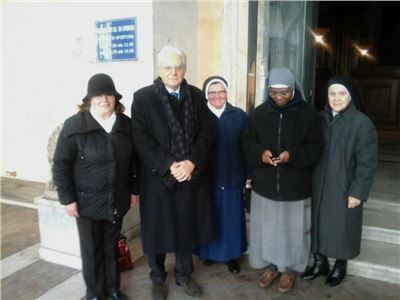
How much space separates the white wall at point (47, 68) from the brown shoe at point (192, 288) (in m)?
1.98

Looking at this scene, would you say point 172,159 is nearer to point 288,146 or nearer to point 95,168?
point 95,168

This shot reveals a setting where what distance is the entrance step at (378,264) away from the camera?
302 cm

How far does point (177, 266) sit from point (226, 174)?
812 millimetres

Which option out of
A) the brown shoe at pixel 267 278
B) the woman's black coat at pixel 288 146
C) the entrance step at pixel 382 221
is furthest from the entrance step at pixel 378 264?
the woman's black coat at pixel 288 146

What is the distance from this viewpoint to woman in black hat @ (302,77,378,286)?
261 centimetres

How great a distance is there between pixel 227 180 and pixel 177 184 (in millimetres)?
537

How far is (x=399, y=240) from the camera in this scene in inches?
132

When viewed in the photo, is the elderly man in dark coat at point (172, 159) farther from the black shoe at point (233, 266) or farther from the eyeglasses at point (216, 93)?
the black shoe at point (233, 266)

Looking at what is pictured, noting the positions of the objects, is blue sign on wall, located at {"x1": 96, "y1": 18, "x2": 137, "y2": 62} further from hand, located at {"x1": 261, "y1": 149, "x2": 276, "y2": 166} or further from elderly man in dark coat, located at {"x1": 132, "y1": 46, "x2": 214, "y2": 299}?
hand, located at {"x1": 261, "y1": 149, "x2": 276, "y2": 166}

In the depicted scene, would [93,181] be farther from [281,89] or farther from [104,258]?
[281,89]

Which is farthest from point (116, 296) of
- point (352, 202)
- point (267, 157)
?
point (352, 202)

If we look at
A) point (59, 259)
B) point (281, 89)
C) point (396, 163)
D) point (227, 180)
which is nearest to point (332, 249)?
point (227, 180)

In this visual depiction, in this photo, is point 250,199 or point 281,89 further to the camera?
point 250,199

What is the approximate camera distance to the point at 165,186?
258cm
